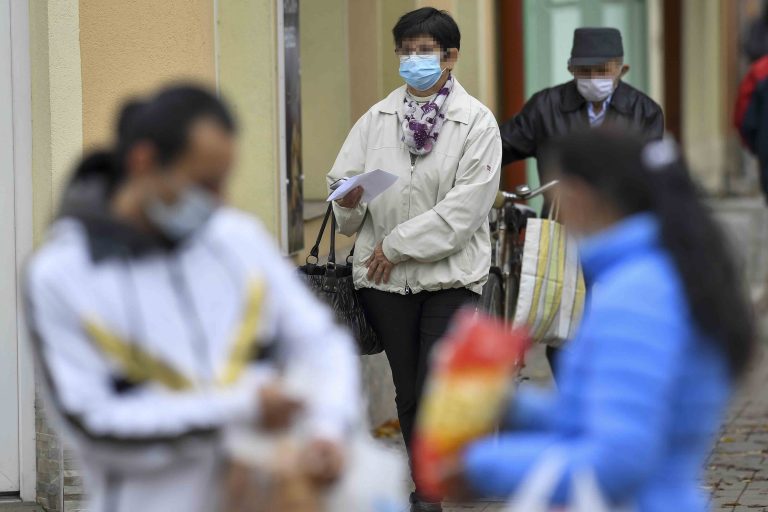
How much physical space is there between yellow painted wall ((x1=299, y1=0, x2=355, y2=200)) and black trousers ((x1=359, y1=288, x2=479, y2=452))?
2.30 meters

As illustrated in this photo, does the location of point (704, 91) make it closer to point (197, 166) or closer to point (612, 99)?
point (612, 99)

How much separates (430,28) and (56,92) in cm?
156

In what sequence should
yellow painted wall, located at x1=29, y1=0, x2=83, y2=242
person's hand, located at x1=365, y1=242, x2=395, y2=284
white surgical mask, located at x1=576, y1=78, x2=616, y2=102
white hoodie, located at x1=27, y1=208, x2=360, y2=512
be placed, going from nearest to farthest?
white hoodie, located at x1=27, y1=208, x2=360, y2=512, yellow painted wall, located at x1=29, y1=0, x2=83, y2=242, person's hand, located at x1=365, y1=242, x2=395, y2=284, white surgical mask, located at x1=576, y1=78, x2=616, y2=102

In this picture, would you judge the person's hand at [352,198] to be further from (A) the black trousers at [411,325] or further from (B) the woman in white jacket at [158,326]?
(B) the woman in white jacket at [158,326]

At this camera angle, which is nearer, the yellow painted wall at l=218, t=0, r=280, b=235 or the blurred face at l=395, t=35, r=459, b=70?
the blurred face at l=395, t=35, r=459, b=70

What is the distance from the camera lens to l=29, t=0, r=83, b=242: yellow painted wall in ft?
19.7

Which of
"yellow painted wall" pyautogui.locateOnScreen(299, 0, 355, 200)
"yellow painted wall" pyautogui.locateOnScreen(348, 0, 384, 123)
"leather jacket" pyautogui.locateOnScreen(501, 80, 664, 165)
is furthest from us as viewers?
"yellow painted wall" pyautogui.locateOnScreen(348, 0, 384, 123)

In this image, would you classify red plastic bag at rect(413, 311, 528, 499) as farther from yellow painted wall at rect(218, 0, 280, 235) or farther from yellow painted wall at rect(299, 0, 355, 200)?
yellow painted wall at rect(299, 0, 355, 200)

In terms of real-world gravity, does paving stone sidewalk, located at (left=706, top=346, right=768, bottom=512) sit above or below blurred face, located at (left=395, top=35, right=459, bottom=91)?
below

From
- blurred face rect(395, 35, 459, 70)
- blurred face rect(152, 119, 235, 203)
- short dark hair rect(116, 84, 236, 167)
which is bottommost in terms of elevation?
blurred face rect(152, 119, 235, 203)

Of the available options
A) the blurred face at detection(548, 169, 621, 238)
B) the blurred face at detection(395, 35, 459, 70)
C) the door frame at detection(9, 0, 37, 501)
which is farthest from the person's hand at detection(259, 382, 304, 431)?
the blurred face at detection(395, 35, 459, 70)

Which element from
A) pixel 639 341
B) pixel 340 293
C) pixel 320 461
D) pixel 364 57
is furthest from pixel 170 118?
→ pixel 364 57

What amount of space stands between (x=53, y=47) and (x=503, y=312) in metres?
2.69

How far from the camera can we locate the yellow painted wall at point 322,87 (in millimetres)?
8633
